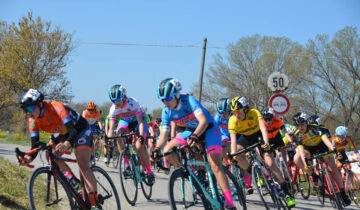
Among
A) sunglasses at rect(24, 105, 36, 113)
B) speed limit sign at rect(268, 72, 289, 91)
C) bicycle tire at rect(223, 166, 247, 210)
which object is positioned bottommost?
bicycle tire at rect(223, 166, 247, 210)

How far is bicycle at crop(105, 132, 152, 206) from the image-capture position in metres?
7.67

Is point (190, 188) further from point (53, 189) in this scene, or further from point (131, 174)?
point (131, 174)

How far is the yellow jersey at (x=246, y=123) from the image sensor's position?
8047 mm

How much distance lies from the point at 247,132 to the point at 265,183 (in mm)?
1518

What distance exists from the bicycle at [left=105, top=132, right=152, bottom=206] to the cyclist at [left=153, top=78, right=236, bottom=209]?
2.15 meters

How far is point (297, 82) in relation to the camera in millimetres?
39625

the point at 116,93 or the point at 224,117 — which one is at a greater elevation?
the point at 116,93

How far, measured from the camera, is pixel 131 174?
7867 mm

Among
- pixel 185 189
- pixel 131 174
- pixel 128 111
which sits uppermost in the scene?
pixel 128 111

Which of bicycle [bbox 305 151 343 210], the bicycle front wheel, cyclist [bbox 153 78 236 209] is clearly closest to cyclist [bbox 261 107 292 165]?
bicycle [bbox 305 151 343 210]

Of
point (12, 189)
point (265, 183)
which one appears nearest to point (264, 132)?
point (265, 183)

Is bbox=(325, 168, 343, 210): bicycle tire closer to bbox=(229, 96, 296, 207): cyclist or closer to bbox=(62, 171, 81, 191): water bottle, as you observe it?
bbox=(229, 96, 296, 207): cyclist

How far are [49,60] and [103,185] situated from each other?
30732 mm

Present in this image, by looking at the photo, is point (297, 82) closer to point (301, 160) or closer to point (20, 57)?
point (20, 57)
